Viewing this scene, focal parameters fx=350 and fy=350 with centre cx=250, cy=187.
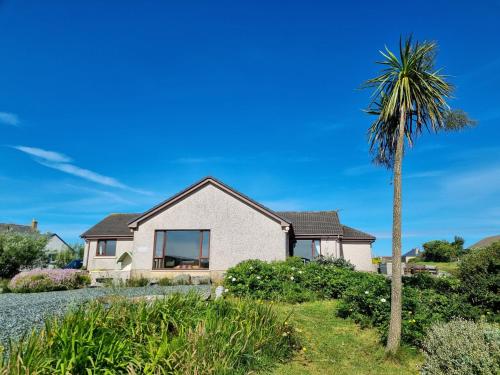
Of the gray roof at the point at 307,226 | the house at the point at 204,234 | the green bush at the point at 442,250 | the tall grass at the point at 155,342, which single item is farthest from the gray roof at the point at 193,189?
the green bush at the point at 442,250

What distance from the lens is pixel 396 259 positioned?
7.05 meters

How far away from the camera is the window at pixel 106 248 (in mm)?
28562

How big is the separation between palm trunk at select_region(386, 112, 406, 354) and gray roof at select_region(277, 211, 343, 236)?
17.6 m

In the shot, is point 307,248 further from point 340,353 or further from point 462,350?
point 462,350

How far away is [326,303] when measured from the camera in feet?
38.1

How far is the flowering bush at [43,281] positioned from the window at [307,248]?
1402 centimetres

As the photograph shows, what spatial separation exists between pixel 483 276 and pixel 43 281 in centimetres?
1634

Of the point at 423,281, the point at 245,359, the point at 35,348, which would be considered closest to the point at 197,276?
the point at 423,281

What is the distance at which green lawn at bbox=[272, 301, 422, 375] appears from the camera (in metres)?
6.29

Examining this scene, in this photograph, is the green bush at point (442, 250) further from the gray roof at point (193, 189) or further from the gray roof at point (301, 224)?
the gray roof at point (193, 189)

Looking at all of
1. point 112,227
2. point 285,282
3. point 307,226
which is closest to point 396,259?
point 285,282

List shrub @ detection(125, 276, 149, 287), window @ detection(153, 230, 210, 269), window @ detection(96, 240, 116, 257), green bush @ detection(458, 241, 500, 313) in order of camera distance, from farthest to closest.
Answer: window @ detection(96, 240, 116, 257) < window @ detection(153, 230, 210, 269) < shrub @ detection(125, 276, 149, 287) < green bush @ detection(458, 241, 500, 313)

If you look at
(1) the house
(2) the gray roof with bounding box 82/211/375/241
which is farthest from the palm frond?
(2) the gray roof with bounding box 82/211/375/241

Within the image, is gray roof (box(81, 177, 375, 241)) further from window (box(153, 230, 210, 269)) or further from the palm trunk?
the palm trunk
